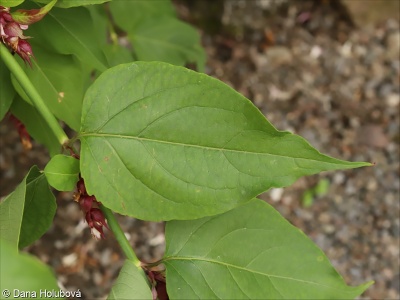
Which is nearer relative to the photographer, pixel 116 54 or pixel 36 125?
pixel 36 125

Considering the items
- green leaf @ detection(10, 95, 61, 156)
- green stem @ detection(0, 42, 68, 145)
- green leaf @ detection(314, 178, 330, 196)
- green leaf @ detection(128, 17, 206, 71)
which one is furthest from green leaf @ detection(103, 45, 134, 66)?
green leaf @ detection(314, 178, 330, 196)

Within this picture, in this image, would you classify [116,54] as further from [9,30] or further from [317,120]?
[317,120]

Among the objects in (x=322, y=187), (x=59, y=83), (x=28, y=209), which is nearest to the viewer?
(x=28, y=209)

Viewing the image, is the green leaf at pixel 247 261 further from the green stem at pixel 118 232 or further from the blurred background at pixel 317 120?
the blurred background at pixel 317 120

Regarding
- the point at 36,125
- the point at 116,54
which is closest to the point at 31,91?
the point at 36,125

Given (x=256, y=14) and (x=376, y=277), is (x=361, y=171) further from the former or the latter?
(x=256, y=14)

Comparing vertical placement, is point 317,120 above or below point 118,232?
below

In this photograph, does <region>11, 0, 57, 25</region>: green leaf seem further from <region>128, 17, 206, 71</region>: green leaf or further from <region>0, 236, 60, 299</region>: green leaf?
<region>128, 17, 206, 71</region>: green leaf
